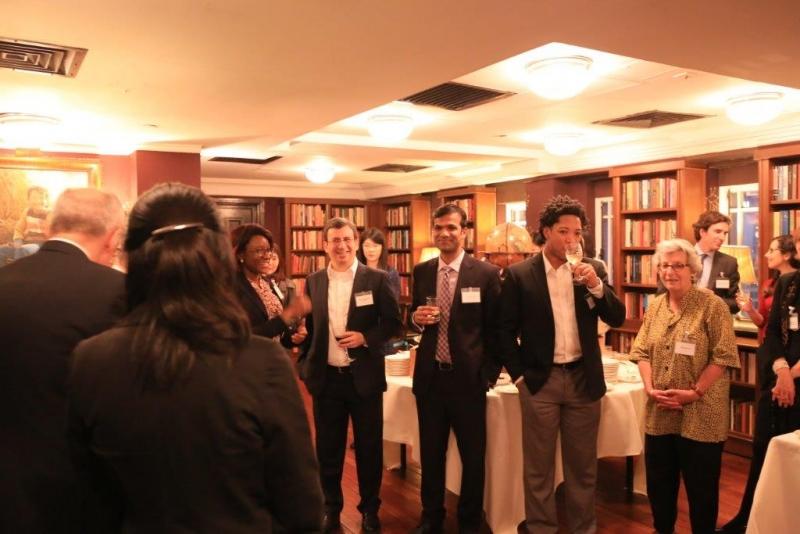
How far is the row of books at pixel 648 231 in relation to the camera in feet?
19.1

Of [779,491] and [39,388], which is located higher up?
[39,388]

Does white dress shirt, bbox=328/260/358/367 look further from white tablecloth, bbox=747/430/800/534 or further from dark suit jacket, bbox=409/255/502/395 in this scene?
white tablecloth, bbox=747/430/800/534

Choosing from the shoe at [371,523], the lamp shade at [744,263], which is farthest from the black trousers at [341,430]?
the lamp shade at [744,263]

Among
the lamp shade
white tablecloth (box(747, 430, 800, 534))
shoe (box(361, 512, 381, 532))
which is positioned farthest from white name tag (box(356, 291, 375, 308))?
the lamp shade

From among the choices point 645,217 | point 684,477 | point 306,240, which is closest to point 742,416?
point 645,217

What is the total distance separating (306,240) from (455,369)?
21.9ft

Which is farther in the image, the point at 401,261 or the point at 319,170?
the point at 401,261

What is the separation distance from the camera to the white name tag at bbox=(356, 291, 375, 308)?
3.15m

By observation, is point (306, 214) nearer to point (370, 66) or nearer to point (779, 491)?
point (370, 66)

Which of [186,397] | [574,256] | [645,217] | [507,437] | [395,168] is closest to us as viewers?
[186,397]

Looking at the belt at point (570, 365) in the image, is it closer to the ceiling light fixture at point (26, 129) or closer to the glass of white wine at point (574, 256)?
the glass of white wine at point (574, 256)

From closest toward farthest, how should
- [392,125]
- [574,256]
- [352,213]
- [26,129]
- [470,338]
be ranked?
1. [574,256]
2. [470,338]
3. [26,129]
4. [392,125]
5. [352,213]

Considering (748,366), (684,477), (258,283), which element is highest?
(258,283)

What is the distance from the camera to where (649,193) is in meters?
5.95
